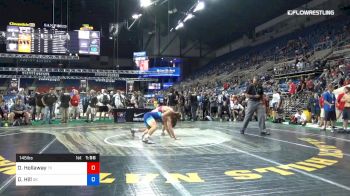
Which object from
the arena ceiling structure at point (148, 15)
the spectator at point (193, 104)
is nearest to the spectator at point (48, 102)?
the spectator at point (193, 104)

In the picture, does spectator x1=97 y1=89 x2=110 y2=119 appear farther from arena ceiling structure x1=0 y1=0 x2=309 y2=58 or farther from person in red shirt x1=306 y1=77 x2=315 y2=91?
arena ceiling structure x1=0 y1=0 x2=309 y2=58

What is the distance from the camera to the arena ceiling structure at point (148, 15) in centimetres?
3173

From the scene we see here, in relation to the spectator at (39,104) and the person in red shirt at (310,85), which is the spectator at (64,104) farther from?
the person in red shirt at (310,85)

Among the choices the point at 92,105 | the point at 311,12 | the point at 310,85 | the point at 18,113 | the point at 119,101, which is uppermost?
the point at 311,12

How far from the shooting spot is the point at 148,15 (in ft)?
130

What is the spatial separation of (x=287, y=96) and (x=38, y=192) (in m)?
17.8

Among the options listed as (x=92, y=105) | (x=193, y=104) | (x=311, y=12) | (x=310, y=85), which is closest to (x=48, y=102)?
(x=92, y=105)

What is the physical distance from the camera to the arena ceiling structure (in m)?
31.7

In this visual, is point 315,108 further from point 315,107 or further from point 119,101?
point 119,101

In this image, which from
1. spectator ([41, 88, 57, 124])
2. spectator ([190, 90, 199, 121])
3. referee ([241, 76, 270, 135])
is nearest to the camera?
referee ([241, 76, 270, 135])

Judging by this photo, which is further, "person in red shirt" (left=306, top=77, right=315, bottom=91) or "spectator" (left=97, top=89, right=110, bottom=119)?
"person in red shirt" (left=306, top=77, right=315, bottom=91)

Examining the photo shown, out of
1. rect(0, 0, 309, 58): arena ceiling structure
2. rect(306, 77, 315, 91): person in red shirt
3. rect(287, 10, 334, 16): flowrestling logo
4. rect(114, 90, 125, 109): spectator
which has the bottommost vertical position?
rect(114, 90, 125, 109): spectator

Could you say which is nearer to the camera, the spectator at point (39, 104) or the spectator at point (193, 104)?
the spectator at point (39, 104)
